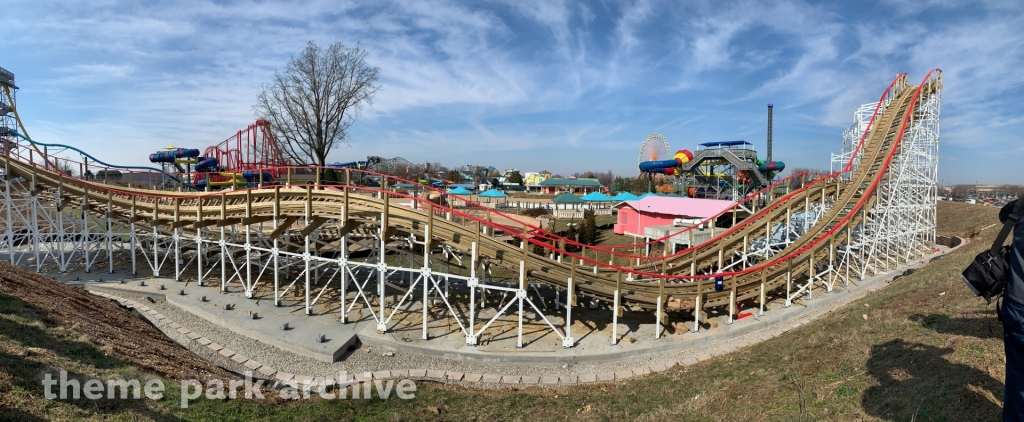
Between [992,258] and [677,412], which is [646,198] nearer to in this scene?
[677,412]

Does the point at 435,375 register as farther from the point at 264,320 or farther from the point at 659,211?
the point at 659,211

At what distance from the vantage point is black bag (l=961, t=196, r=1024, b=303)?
11.3ft

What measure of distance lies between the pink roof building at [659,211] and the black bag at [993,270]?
78.3 feet

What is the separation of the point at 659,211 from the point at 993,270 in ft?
87.5

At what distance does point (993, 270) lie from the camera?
352cm

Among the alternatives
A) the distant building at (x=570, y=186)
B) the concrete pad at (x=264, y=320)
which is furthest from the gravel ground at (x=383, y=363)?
the distant building at (x=570, y=186)

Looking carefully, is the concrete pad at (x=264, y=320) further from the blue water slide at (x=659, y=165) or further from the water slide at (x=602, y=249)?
the blue water slide at (x=659, y=165)

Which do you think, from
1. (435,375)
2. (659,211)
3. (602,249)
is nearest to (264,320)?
(435,375)

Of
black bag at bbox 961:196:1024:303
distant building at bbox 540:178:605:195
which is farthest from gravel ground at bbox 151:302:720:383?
distant building at bbox 540:178:605:195

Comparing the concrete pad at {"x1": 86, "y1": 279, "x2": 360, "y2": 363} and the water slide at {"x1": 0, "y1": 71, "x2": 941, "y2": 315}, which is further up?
the water slide at {"x1": 0, "y1": 71, "x2": 941, "y2": 315}

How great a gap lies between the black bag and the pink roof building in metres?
Answer: 23.9

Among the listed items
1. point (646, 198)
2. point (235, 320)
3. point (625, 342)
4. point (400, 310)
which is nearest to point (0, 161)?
point (235, 320)

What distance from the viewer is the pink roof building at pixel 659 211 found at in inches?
1081

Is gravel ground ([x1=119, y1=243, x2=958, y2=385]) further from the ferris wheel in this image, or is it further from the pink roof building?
the ferris wheel
